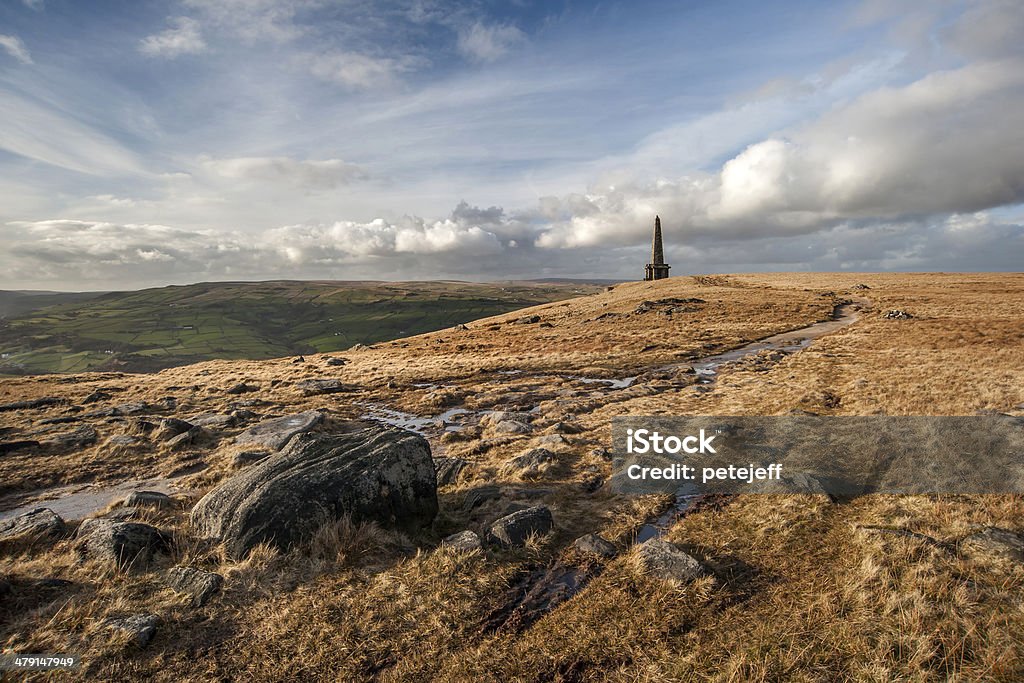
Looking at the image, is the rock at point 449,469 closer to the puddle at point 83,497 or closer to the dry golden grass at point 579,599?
the dry golden grass at point 579,599

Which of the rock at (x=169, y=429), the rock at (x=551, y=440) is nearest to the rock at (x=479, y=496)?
the rock at (x=551, y=440)

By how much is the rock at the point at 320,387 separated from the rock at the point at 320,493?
20.1 metres

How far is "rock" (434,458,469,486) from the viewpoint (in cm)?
1511

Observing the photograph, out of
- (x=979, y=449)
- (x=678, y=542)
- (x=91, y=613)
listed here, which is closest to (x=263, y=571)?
(x=91, y=613)

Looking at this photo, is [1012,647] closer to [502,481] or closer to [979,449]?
[979,449]

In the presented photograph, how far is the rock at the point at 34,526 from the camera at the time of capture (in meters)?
10.9

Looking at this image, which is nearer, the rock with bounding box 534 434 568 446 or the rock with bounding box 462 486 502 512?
the rock with bounding box 462 486 502 512

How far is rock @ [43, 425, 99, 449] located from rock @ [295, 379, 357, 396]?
11.1 meters

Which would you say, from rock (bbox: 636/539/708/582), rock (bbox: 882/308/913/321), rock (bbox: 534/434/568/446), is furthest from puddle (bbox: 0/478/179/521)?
rock (bbox: 882/308/913/321)

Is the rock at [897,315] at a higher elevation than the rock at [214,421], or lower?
higher

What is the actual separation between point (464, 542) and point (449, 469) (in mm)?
5678

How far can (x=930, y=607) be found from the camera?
710cm

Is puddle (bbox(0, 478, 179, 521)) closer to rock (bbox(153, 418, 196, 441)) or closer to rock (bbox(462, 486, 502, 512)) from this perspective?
rock (bbox(153, 418, 196, 441))

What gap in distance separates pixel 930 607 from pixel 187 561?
13.8 metres
